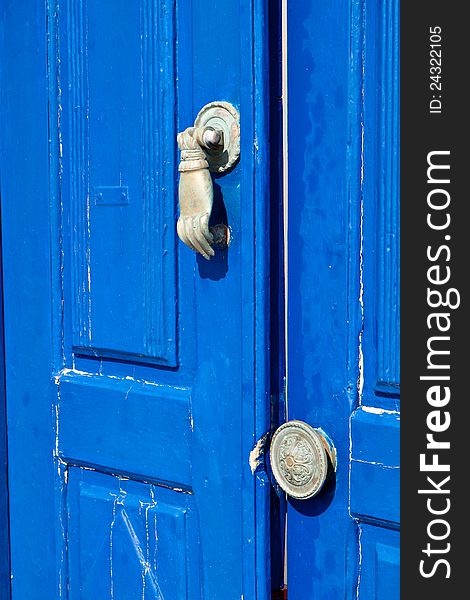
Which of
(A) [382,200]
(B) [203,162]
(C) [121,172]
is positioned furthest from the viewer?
(C) [121,172]

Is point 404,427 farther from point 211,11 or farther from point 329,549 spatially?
point 211,11

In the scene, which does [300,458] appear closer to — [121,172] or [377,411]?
[377,411]

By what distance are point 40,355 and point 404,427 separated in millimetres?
786

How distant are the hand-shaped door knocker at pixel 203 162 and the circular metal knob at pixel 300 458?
31 centimetres

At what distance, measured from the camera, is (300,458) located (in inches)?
54.9

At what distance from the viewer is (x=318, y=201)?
54.1 inches

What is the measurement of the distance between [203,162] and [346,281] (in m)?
0.29

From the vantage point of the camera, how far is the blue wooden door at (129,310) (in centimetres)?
144

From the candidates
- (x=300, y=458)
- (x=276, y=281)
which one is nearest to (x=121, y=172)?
(x=276, y=281)

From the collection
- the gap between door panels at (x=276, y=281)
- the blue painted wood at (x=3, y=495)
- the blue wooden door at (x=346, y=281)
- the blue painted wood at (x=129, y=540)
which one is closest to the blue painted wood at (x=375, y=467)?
the blue wooden door at (x=346, y=281)

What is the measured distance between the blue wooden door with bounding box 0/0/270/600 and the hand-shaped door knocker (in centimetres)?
2

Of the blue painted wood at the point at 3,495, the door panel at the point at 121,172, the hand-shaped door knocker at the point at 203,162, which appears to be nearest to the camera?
the hand-shaped door knocker at the point at 203,162

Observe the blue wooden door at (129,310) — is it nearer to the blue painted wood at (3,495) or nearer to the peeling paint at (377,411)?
the blue painted wood at (3,495)

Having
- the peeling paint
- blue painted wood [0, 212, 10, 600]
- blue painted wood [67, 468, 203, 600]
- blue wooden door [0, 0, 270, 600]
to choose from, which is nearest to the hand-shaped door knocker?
blue wooden door [0, 0, 270, 600]
